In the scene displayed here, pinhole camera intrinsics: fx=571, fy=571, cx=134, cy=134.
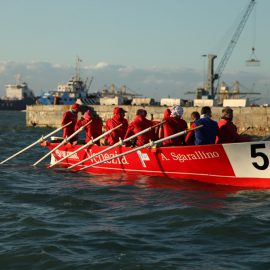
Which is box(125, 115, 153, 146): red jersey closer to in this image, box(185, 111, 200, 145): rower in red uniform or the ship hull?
box(185, 111, 200, 145): rower in red uniform

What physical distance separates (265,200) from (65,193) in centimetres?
481

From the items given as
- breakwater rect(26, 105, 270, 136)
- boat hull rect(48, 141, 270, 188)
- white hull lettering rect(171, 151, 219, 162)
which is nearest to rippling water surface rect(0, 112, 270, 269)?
boat hull rect(48, 141, 270, 188)

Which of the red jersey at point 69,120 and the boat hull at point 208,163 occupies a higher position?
the red jersey at point 69,120

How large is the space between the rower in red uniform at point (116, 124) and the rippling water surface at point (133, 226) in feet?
9.28

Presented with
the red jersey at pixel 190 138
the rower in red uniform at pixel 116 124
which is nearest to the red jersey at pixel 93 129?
the rower in red uniform at pixel 116 124

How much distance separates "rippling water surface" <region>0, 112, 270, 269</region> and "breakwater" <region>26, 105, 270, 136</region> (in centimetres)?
1850

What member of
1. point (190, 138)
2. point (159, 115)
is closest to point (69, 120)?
point (190, 138)

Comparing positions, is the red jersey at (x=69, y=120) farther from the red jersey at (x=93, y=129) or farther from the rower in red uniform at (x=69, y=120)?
the red jersey at (x=93, y=129)

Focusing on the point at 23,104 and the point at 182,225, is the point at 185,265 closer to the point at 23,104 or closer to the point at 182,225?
the point at 182,225

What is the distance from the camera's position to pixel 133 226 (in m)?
10.4

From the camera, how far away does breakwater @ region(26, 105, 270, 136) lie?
40834 mm

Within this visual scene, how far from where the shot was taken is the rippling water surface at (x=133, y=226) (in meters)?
8.36

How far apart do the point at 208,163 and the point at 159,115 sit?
1267 inches

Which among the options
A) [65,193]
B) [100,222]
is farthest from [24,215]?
[65,193]
